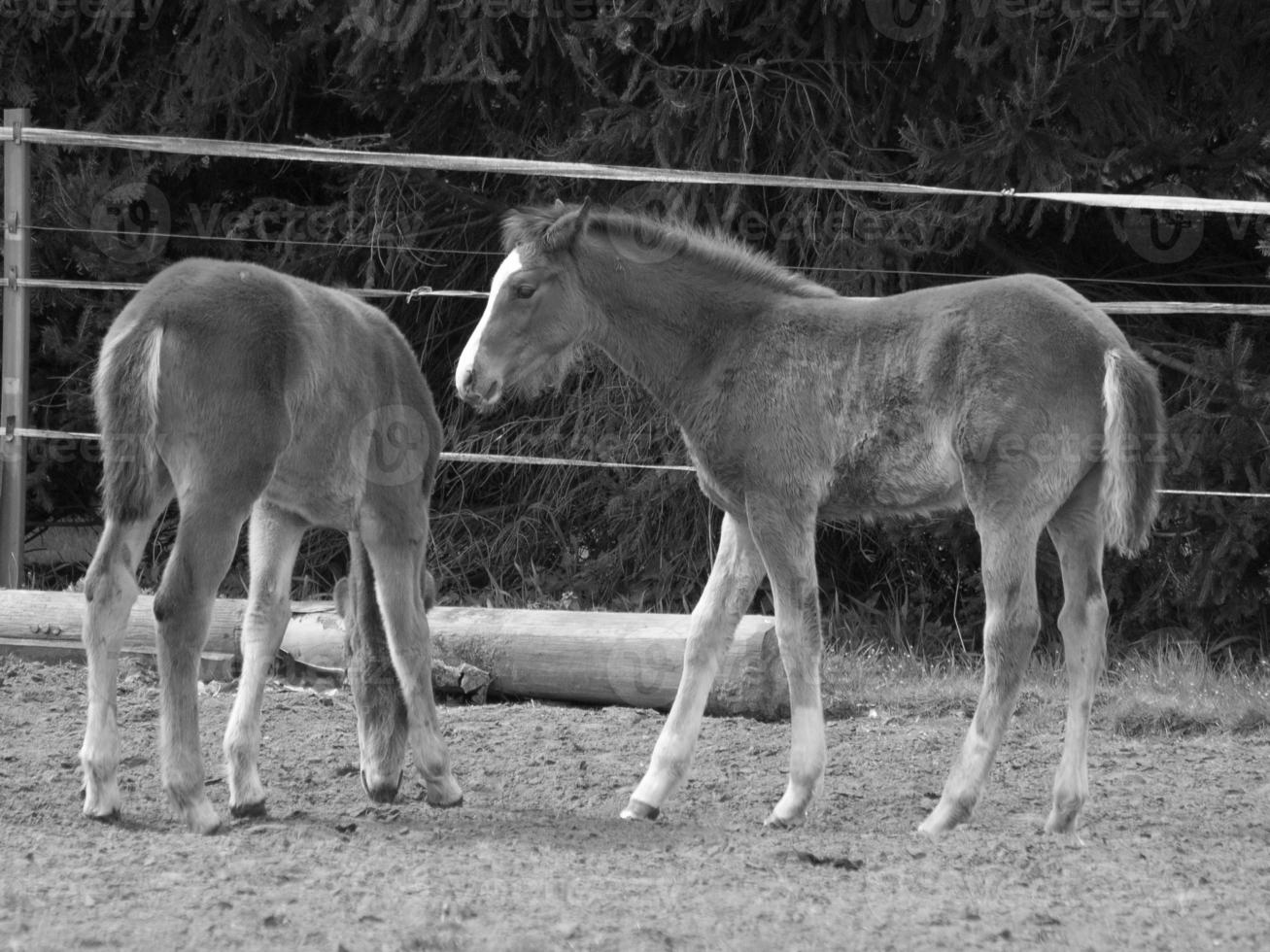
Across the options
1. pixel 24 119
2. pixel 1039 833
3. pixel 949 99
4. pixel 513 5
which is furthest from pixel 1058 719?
pixel 24 119

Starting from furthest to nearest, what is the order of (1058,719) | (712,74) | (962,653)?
(712,74) → (962,653) → (1058,719)

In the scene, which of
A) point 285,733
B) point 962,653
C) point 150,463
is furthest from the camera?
point 962,653

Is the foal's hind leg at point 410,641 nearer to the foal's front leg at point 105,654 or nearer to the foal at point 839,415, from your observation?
the foal at point 839,415

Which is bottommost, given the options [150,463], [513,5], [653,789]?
[653,789]

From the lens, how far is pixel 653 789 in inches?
208

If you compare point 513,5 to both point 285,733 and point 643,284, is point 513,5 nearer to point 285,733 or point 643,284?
point 643,284

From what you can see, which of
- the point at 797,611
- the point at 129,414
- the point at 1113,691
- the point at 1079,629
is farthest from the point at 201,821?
the point at 1113,691

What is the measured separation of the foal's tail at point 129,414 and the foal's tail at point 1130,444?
303cm

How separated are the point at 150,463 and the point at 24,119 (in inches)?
192
